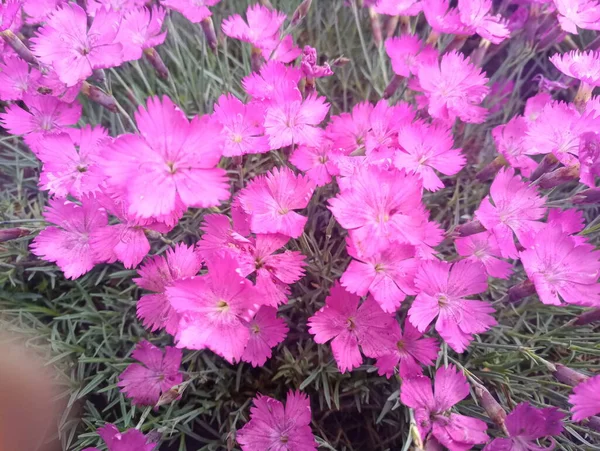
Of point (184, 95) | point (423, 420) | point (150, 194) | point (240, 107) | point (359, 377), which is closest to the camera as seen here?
point (150, 194)

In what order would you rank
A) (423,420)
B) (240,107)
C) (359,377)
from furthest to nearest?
(359,377) → (240,107) → (423,420)

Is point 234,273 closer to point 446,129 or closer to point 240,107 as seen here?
point 240,107

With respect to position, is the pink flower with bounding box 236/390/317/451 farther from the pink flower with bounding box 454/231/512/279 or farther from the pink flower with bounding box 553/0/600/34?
the pink flower with bounding box 553/0/600/34

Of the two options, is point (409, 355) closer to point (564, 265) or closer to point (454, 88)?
point (564, 265)

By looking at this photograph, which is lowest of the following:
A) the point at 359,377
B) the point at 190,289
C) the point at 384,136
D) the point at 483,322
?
the point at 359,377

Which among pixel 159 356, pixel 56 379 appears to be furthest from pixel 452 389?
pixel 56 379

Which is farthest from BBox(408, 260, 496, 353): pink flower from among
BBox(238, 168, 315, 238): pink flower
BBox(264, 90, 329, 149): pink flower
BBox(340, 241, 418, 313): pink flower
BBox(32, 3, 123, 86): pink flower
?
BBox(32, 3, 123, 86): pink flower

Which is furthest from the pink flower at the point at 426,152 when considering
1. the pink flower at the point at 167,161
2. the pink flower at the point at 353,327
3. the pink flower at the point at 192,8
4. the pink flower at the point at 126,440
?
the pink flower at the point at 126,440

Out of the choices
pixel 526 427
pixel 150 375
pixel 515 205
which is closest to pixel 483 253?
pixel 515 205
